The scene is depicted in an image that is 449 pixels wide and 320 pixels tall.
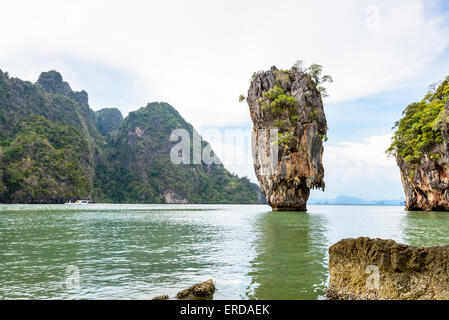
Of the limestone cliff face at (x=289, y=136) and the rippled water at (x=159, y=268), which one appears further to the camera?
the limestone cliff face at (x=289, y=136)

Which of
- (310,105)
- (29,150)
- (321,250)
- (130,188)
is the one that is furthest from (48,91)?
(321,250)

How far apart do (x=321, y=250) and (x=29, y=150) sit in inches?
3713

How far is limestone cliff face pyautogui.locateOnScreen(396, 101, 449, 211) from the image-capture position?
3691cm

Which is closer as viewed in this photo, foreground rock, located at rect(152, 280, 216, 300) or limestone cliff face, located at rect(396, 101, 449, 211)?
foreground rock, located at rect(152, 280, 216, 300)

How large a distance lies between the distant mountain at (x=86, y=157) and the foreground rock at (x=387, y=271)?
290ft

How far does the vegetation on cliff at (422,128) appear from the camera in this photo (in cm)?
3744

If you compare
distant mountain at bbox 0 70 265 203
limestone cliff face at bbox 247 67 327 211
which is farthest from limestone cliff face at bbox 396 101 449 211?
distant mountain at bbox 0 70 265 203

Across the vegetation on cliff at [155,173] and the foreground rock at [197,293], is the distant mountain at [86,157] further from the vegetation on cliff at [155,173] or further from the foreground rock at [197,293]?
the foreground rock at [197,293]

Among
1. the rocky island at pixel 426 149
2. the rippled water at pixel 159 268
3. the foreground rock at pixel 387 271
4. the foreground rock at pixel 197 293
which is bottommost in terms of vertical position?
the rippled water at pixel 159 268

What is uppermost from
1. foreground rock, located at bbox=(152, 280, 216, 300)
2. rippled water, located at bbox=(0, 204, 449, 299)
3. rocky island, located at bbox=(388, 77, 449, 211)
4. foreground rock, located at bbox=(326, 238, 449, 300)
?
rocky island, located at bbox=(388, 77, 449, 211)

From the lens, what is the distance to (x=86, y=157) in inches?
4360

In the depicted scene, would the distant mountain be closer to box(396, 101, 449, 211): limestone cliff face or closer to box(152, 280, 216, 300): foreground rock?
box(396, 101, 449, 211): limestone cliff face

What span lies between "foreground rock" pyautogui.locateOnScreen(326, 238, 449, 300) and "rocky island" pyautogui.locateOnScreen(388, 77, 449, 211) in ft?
108

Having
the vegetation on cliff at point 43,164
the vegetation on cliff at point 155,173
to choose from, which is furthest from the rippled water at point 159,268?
the vegetation on cliff at point 155,173
